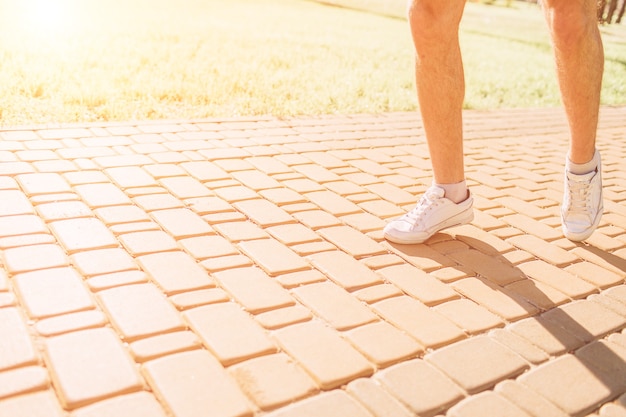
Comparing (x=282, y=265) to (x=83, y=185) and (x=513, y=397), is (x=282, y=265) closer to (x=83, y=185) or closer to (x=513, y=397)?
(x=513, y=397)

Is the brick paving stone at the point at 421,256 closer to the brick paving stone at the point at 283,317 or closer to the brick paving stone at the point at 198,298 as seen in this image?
the brick paving stone at the point at 283,317

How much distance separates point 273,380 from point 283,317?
0.32 metres

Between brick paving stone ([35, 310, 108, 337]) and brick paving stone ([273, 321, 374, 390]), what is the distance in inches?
20.1

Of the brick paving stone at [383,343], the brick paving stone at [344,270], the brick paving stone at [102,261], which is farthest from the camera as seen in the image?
the brick paving stone at [344,270]

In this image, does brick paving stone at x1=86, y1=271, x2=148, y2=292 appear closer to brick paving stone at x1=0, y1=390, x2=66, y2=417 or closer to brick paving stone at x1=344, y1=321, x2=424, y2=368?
brick paving stone at x1=0, y1=390, x2=66, y2=417

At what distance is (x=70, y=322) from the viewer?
71.3 inches

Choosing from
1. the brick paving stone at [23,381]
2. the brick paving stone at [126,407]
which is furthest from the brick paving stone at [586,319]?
the brick paving stone at [23,381]

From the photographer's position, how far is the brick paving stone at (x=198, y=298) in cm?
197

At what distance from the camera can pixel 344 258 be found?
94.9 inches

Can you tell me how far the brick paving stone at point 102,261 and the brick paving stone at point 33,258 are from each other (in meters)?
0.05

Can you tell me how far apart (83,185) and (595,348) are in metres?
2.15

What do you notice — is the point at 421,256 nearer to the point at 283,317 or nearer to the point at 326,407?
the point at 283,317

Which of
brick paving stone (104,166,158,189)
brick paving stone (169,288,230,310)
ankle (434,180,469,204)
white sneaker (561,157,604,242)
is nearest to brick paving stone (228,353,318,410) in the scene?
brick paving stone (169,288,230,310)

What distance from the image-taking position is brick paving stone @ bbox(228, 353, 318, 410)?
62.1 inches
